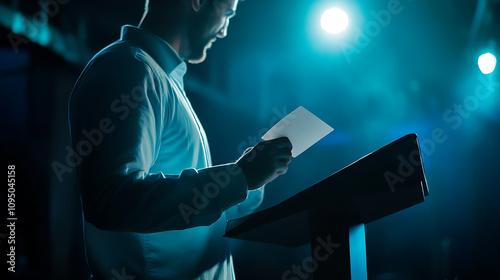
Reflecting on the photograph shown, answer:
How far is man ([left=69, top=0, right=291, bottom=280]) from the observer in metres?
0.65

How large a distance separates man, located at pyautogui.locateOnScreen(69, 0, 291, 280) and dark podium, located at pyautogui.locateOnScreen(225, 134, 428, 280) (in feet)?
0.35

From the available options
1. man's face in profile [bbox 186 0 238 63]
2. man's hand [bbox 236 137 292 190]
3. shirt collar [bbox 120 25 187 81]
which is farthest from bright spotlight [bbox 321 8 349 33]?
man's hand [bbox 236 137 292 190]

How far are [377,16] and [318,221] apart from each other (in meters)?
2.76

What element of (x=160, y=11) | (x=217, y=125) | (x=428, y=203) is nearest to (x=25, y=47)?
(x=217, y=125)

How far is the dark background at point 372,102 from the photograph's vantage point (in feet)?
9.75

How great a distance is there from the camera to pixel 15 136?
227cm

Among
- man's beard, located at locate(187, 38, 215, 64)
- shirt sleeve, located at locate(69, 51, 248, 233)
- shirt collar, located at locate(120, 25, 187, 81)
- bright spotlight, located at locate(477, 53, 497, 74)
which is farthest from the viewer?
bright spotlight, located at locate(477, 53, 497, 74)

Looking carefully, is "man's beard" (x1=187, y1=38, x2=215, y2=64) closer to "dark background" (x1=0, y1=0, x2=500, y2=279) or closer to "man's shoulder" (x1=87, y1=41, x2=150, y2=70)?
"man's shoulder" (x1=87, y1=41, x2=150, y2=70)

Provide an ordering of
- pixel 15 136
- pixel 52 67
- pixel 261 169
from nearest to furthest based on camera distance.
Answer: pixel 261 169 → pixel 15 136 → pixel 52 67

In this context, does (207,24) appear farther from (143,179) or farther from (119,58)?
(143,179)

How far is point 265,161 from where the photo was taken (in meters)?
0.73

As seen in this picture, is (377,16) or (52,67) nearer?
(52,67)

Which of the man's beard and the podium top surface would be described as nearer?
the podium top surface

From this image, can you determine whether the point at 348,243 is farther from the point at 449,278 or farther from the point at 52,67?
the point at 449,278
